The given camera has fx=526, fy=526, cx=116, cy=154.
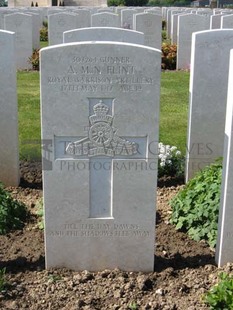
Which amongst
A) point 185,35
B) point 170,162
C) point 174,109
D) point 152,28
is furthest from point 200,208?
point 185,35

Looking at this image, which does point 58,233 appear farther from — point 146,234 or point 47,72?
point 47,72

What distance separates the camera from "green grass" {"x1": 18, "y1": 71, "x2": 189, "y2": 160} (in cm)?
771

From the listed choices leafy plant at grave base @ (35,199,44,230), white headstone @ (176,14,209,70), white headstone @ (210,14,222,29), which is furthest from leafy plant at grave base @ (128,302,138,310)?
white headstone @ (210,14,222,29)

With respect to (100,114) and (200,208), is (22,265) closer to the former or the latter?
(100,114)

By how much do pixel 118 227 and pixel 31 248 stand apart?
2.83 feet

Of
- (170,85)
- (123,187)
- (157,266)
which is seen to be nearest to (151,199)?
(123,187)

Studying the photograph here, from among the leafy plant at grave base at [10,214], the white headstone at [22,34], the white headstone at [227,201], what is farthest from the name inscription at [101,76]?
the white headstone at [22,34]

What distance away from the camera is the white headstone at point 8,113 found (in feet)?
18.5

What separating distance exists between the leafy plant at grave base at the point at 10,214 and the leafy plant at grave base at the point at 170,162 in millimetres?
1861

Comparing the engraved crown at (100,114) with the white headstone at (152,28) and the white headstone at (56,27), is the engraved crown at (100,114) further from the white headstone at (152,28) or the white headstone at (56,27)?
the white headstone at (56,27)

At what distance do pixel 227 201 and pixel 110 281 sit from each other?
108 cm

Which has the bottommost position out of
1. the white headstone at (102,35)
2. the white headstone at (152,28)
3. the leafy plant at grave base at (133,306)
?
the leafy plant at grave base at (133,306)

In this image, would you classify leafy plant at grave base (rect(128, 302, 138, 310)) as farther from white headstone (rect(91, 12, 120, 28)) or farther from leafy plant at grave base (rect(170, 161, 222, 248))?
white headstone (rect(91, 12, 120, 28))

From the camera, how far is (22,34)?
14.4 metres
